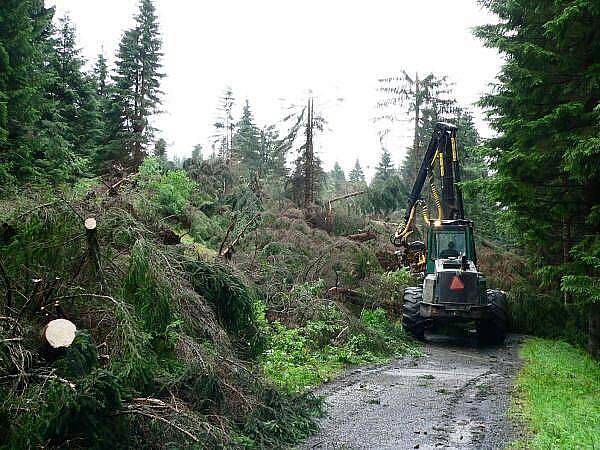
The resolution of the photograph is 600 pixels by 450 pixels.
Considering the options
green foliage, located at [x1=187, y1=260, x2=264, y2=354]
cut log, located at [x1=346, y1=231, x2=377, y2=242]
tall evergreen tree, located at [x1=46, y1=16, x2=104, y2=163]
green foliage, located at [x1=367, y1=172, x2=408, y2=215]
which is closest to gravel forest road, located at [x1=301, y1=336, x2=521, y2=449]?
green foliage, located at [x1=187, y1=260, x2=264, y2=354]

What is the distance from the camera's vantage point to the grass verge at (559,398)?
19.0ft

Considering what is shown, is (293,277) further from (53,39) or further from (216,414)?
(53,39)

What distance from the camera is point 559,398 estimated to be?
25.5ft

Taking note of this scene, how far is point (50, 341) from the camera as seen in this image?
162 inches

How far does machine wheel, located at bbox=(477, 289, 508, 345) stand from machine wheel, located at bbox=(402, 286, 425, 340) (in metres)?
1.34

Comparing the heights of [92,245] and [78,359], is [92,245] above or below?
above

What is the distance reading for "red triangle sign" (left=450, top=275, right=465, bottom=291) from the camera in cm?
1267

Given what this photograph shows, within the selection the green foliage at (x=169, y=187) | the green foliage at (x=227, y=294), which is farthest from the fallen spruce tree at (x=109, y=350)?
the green foliage at (x=169, y=187)

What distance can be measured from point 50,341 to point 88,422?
65cm

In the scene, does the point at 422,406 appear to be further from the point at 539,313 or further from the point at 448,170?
the point at 539,313

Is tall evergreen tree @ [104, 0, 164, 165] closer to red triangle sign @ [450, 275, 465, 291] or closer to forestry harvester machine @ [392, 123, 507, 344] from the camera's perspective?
forestry harvester machine @ [392, 123, 507, 344]

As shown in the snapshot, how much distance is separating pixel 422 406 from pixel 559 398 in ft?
6.48

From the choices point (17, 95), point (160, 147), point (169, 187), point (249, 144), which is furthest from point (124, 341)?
point (249, 144)

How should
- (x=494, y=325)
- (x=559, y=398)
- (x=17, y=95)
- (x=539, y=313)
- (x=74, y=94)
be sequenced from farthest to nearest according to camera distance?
(x=74, y=94) → (x=539, y=313) → (x=17, y=95) → (x=494, y=325) → (x=559, y=398)
